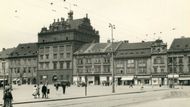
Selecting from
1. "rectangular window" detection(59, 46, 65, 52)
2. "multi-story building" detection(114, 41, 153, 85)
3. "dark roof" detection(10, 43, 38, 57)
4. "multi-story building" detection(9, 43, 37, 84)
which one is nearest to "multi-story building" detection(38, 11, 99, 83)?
"rectangular window" detection(59, 46, 65, 52)

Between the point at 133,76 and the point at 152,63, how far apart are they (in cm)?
664

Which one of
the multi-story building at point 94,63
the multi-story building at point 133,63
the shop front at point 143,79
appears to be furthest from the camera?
the multi-story building at point 94,63

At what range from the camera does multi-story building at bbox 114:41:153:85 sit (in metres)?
97.5

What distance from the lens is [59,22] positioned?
364ft

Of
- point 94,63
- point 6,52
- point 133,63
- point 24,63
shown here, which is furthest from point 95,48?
point 6,52

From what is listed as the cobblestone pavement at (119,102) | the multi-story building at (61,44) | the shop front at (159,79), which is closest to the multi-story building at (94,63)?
the multi-story building at (61,44)

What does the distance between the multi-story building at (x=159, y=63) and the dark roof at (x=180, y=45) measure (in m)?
2.68

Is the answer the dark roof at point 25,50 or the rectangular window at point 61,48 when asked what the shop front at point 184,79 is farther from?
the dark roof at point 25,50

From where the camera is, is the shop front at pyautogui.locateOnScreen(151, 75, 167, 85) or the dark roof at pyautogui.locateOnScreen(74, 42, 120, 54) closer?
the shop front at pyautogui.locateOnScreen(151, 75, 167, 85)

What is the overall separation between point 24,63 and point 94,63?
27.5m

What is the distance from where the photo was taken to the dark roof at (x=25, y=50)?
118 m

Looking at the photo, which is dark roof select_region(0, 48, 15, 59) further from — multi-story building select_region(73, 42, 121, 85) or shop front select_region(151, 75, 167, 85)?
shop front select_region(151, 75, 167, 85)

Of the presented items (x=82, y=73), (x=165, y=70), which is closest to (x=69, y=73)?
(x=82, y=73)

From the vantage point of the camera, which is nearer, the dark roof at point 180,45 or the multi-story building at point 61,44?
the dark roof at point 180,45
